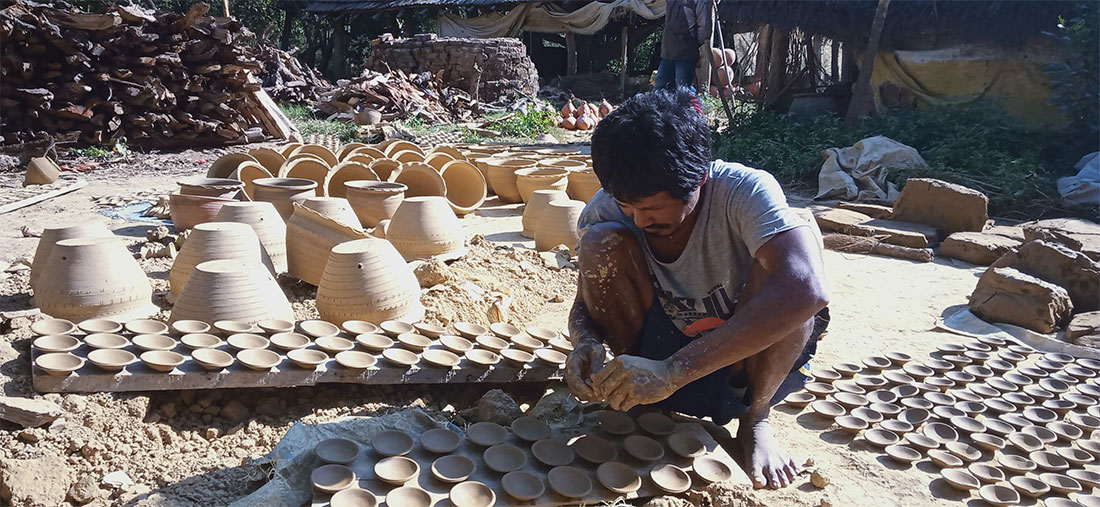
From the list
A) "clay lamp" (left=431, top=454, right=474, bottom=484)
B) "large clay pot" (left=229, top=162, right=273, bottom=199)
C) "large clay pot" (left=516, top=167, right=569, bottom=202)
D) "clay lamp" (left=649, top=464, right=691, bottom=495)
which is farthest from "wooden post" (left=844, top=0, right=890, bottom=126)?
"clay lamp" (left=431, top=454, right=474, bottom=484)

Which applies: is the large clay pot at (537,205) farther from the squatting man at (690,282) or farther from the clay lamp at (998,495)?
the clay lamp at (998,495)

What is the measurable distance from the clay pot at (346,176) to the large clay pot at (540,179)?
4.26 feet

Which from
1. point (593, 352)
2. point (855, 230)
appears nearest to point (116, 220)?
point (593, 352)

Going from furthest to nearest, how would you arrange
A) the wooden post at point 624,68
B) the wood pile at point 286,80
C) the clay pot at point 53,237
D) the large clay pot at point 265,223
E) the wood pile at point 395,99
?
the wooden post at point 624,68
the wood pile at point 286,80
the wood pile at point 395,99
the large clay pot at point 265,223
the clay pot at point 53,237

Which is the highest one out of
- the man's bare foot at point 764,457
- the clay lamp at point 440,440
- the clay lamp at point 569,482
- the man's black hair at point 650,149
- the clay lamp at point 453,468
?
the man's black hair at point 650,149

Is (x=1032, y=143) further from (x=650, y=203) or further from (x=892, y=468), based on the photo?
(x=650, y=203)

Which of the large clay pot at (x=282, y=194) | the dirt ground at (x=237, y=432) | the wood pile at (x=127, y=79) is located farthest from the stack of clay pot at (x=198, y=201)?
the wood pile at (x=127, y=79)

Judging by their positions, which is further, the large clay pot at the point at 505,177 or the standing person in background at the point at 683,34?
the standing person in background at the point at 683,34

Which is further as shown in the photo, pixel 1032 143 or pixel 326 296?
pixel 1032 143

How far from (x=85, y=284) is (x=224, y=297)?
0.62 meters

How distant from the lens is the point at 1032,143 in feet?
24.3

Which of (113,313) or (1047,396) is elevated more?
(113,313)

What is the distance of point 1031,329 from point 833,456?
209cm

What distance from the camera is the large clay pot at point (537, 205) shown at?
4938mm
